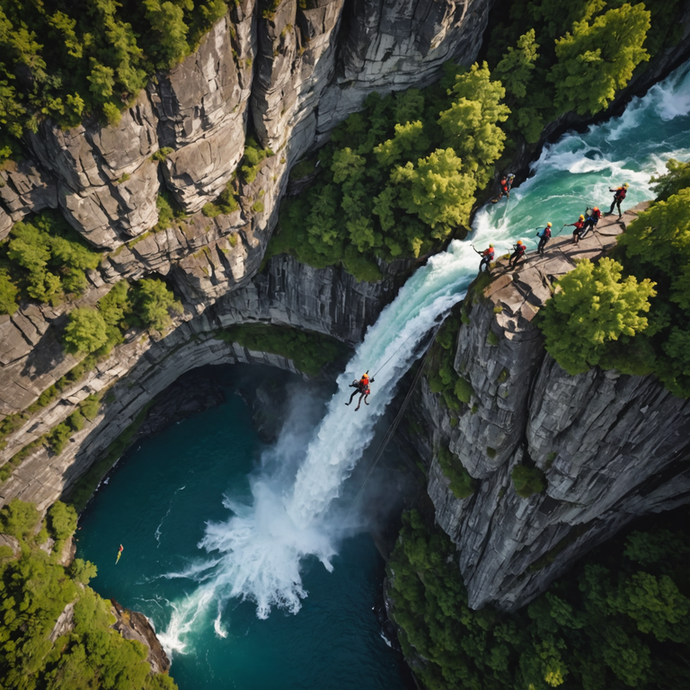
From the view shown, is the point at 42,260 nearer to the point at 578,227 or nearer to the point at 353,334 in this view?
the point at 353,334

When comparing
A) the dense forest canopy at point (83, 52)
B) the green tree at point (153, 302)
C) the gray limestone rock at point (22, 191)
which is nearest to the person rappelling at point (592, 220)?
the dense forest canopy at point (83, 52)

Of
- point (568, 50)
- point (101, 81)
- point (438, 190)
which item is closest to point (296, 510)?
point (438, 190)

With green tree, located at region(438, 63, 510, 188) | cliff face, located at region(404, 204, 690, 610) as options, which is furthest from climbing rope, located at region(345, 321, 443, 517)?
green tree, located at region(438, 63, 510, 188)

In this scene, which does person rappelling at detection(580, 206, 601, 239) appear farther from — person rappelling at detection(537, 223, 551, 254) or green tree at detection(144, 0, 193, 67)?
green tree at detection(144, 0, 193, 67)

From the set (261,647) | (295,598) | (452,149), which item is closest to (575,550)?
(295,598)

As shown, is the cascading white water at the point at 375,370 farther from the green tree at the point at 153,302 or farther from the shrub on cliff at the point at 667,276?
the green tree at the point at 153,302

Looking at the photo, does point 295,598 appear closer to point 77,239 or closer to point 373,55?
point 77,239
